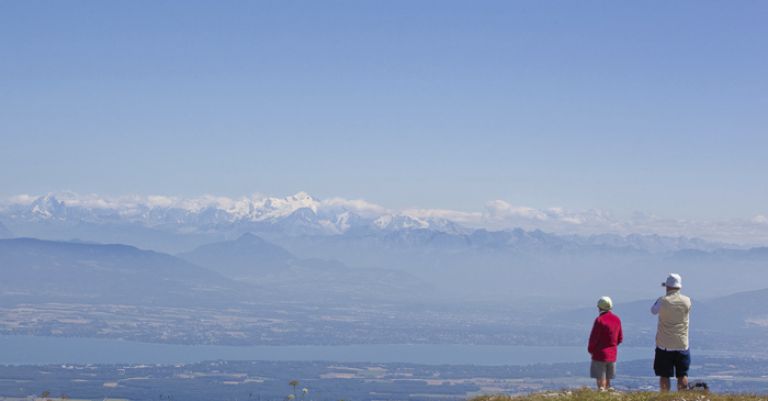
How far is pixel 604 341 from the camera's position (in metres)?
19.2

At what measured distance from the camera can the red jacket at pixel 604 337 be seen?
19.1 metres

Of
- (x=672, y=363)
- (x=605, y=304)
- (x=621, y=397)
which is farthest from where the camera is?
(x=605, y=304)

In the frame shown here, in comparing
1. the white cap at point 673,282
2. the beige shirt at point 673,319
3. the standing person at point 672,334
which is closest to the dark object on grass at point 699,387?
the standing person at point 672,334

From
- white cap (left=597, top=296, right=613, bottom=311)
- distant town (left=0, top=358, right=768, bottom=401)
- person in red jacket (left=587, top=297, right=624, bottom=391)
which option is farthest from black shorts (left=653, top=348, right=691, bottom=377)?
distant town (left=0, top=358, right=768, bottom=401)

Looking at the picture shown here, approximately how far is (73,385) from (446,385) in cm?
5605

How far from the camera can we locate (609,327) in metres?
19.0

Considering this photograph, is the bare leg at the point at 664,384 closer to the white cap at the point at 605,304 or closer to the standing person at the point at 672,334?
the standing person at the point at 672,334

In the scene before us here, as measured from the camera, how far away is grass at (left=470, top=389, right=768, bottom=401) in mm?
17344

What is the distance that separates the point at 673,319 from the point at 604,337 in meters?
1.34

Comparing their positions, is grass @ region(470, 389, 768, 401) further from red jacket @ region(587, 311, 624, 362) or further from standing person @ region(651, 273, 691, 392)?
red jacket @ region(587, 311, 624, 362)

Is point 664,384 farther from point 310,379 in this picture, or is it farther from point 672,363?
point 310,379

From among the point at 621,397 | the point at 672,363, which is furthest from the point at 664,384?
the point at 621,397

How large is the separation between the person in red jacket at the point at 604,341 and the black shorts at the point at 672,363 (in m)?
0.82

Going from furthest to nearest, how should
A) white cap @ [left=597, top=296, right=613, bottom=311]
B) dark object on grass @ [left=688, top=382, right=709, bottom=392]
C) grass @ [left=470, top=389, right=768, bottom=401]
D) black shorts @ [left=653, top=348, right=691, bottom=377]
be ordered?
white cap @ [left=597, top=296, right=613, bottom=311] < black shorts @ [left=653, top=348, right=691, bottom=377] < dark object on grass @ [left=688, top=382, right=709, bottom=392] < grass @ [left=470, top=389, right=768, bottom=401]
